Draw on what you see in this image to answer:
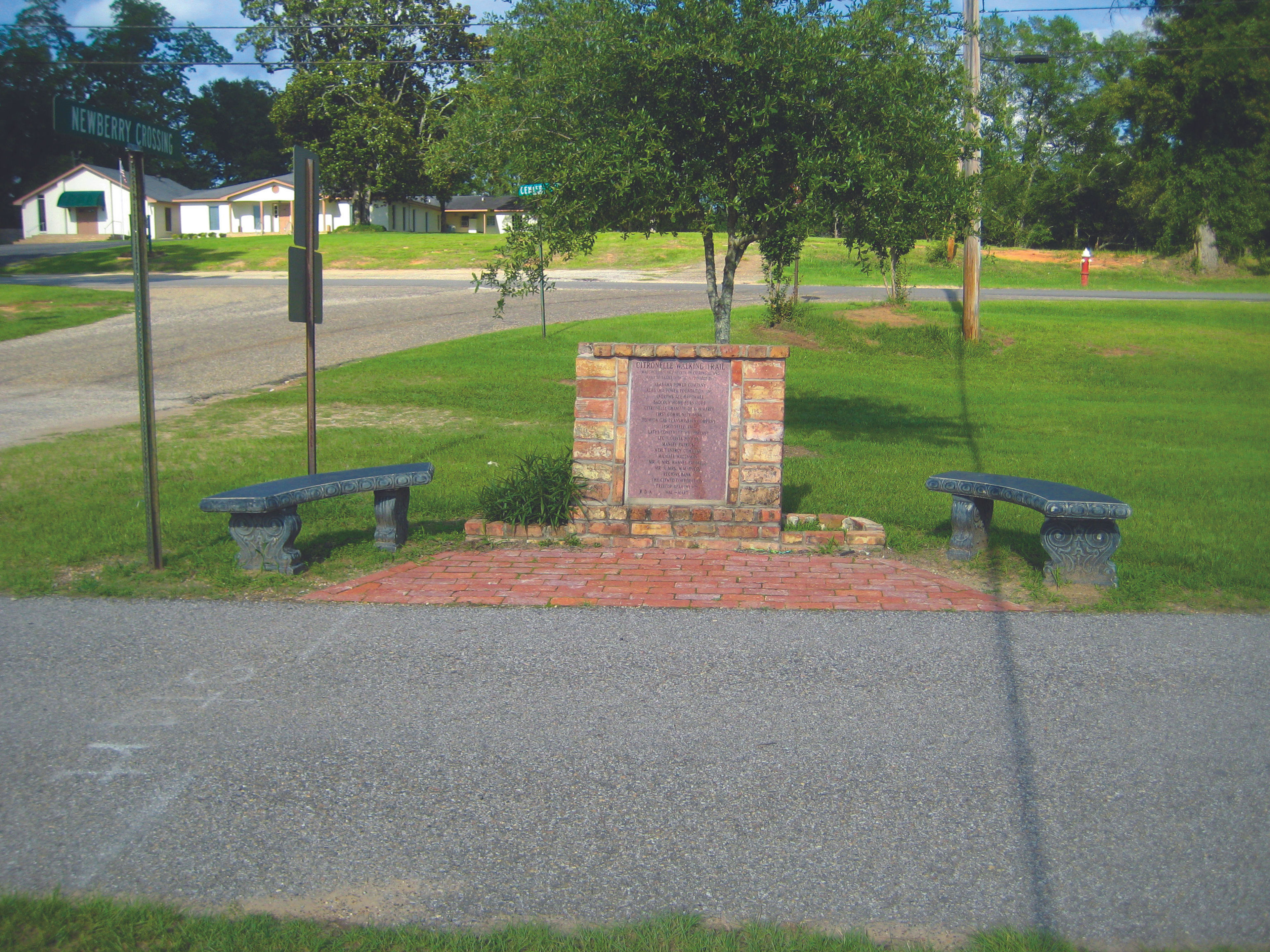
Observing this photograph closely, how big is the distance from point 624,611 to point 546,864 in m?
2.74

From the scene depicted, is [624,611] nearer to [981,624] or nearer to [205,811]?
[981,624]

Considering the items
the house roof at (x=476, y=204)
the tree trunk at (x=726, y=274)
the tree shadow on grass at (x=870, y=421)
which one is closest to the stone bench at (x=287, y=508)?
the tree trunk at (x=726, y=274)

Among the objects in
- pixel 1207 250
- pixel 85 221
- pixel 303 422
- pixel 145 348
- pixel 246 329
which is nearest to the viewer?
pixel 145 348

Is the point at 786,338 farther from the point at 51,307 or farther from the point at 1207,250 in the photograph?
the point at 1207,250

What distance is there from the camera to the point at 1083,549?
6.55 meters

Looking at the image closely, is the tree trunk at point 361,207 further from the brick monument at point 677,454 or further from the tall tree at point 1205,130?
the brick monument at point 677,454

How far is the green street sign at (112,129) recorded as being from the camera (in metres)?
5.61

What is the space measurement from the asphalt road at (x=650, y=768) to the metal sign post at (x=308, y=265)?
2.51 metres

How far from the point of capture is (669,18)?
829 centimetres

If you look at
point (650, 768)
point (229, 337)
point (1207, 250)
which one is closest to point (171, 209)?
point (229, 337)

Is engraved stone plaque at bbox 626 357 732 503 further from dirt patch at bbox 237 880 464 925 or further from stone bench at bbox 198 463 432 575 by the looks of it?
dirt patch at bbox 237 880 464 925

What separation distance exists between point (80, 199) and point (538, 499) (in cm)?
6623

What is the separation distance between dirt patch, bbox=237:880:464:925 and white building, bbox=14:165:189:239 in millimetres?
67539

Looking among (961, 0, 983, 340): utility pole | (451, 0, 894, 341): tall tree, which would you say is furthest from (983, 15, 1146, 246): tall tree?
(451, 0, 894, 341): tall tree
